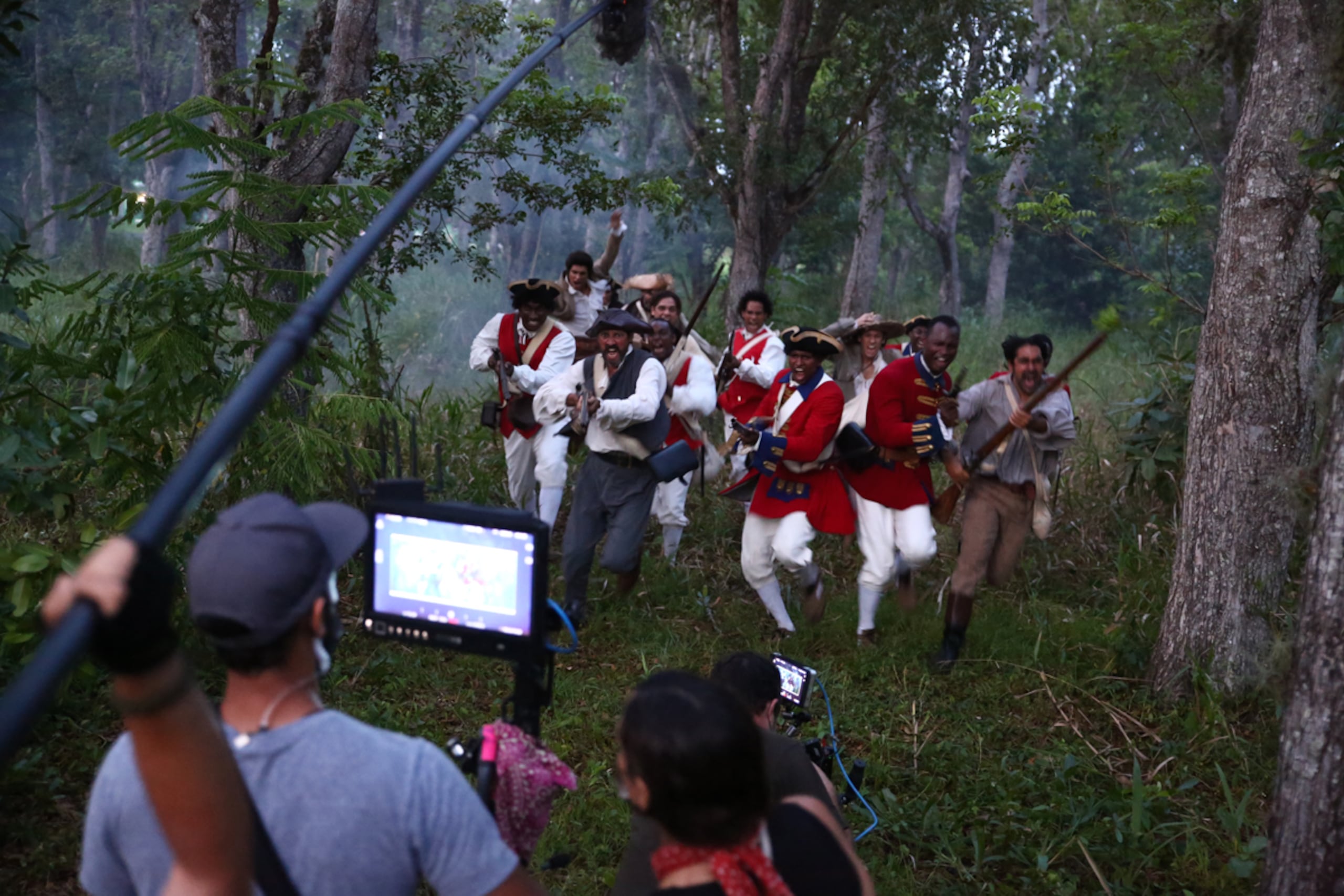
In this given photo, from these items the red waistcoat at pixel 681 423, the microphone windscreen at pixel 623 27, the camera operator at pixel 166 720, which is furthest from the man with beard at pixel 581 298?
the camera operator at pixel 166 720

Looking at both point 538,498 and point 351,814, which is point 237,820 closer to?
point 351,814

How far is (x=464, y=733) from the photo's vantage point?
5.74m

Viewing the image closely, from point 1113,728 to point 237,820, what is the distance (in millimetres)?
5297

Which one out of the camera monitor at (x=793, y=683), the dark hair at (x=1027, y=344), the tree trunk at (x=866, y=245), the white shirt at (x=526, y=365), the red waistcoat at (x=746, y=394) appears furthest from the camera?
the tree trunk at (x=866, y=245)

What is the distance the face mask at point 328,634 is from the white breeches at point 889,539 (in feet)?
18.5

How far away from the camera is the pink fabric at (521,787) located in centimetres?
244

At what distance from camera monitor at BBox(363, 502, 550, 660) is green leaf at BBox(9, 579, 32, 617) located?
6.46 feet

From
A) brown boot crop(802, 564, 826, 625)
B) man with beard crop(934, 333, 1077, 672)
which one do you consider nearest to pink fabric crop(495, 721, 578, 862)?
man with beard crop(934, 333, 1077, 672)

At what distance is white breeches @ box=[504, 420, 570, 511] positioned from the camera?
27.4 ft

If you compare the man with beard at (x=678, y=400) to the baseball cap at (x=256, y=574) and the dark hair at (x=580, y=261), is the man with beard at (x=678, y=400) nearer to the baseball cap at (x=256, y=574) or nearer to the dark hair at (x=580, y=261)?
the dark hair at (x=580, y=261)

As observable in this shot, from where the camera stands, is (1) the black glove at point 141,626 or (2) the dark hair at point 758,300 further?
(2) the dark hair at point 758,300

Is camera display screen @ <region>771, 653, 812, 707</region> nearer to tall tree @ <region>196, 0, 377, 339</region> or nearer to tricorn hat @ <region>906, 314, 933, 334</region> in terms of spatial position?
tall tree @ <region>196, 0, 377, 339</region>

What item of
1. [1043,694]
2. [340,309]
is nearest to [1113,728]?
[1043,694]

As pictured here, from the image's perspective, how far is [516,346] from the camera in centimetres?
857
